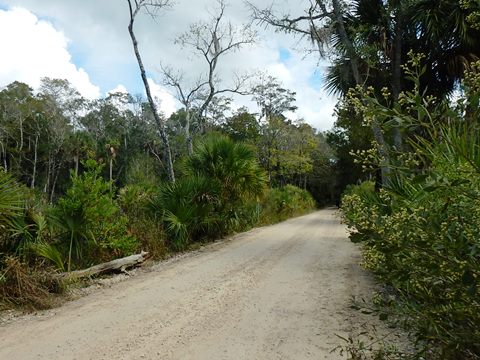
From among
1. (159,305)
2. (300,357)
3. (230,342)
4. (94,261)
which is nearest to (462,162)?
(300,357)

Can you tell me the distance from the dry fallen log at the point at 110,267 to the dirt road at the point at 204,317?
1.23 ft

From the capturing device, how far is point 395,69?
10.6m

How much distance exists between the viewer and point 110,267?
22.3 ft

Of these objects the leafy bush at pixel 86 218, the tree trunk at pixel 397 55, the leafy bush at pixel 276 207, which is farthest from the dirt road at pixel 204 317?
the leafy bush at pixel 276 207

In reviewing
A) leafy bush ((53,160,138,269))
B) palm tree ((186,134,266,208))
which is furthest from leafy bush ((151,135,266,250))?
leafy bush ((53,160,138,269))

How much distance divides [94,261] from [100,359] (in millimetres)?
3826

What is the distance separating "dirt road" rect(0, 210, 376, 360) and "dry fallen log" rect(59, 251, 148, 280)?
0.37 metres

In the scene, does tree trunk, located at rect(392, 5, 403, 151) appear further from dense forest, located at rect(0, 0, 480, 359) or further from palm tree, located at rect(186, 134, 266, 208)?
palm tree, located at rect(186, 134, 266, 208)

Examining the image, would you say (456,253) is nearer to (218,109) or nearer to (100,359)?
(100,359)

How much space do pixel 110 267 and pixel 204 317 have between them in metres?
2.97

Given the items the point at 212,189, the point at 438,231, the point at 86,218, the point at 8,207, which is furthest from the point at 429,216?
the point at 212,189

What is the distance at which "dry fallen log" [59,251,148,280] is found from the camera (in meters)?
5.95

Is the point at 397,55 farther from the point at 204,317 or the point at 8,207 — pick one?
the point at 8,207

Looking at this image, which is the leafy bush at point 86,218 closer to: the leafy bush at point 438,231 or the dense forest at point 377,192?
the dense forest at point 377,192
